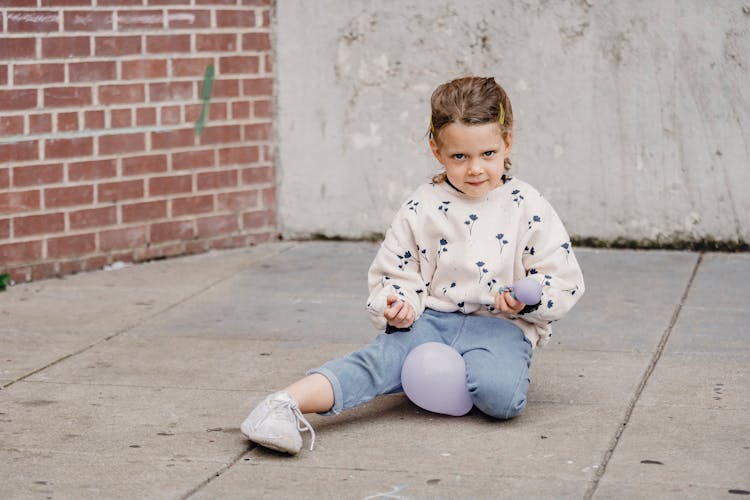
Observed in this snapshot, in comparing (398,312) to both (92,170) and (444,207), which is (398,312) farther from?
(92,170)

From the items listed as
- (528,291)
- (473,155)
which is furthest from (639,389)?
(473,155)

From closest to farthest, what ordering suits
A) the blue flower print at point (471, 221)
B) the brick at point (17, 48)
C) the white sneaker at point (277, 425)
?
the white sneaker at point (277, 425)
the blue flower print at point (471, 221)
the brick at point (17, 48)

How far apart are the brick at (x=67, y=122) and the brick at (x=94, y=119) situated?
0.05 m

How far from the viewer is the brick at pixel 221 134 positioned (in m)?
6.72

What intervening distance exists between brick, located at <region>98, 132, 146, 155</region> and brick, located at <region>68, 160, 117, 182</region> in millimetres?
58

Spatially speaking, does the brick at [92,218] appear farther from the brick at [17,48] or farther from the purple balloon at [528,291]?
the purple balloon at [528,291]

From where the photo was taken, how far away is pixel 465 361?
4.00m

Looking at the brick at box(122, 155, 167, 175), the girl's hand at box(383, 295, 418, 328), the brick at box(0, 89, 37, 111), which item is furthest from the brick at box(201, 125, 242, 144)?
the girl's hand at box(383, 295, 418, 328)

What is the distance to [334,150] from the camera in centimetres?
697

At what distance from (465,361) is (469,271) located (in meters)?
0.28

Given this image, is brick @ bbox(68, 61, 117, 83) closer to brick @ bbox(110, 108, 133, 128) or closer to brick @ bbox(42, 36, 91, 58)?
brick @ bbox(42, 36, 91, 58)

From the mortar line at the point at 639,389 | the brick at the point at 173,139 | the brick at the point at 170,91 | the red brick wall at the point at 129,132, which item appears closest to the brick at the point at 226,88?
the red brick wall at the point at 129,132

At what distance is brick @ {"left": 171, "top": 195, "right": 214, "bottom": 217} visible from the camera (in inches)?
263

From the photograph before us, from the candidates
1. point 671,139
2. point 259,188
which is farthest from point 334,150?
point 671,139
